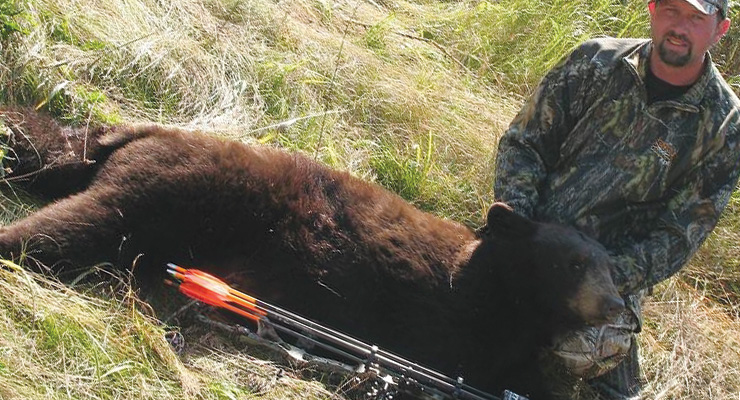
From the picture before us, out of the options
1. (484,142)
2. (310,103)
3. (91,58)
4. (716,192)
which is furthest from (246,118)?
(716,192)

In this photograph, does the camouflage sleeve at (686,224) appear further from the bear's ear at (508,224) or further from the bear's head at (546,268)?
the bear's ear at (508,224)

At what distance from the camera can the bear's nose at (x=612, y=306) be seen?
13.8 feet

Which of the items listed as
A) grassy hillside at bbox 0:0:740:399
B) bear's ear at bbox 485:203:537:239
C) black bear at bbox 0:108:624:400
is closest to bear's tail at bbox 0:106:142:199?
Answer: black bear at bbox 0:108:624:400

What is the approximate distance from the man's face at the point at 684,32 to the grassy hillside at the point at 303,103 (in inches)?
68.2

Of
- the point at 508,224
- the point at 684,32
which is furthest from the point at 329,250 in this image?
the point at 684,32

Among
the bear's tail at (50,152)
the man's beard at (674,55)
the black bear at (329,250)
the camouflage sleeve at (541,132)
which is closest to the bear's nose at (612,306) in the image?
the black bear at (329,250)

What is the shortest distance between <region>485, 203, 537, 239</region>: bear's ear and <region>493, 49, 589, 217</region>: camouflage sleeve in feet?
1.29

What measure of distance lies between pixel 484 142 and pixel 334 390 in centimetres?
285

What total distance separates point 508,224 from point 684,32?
4.55ft

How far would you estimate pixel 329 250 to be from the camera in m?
4.39

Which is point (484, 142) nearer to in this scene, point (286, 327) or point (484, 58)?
point (484, 58)

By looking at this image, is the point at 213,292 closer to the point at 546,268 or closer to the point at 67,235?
the point at 67,235

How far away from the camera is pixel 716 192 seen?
15.6ft

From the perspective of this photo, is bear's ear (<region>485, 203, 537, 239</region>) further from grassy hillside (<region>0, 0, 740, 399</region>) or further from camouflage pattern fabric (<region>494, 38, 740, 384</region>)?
grassy hillside (<region>0, 0, 740, 399</region>)
